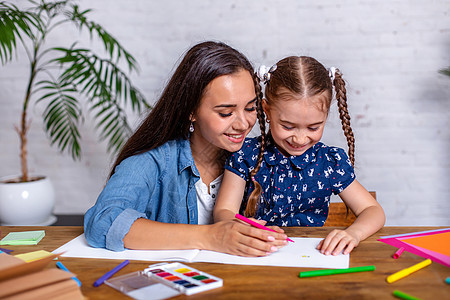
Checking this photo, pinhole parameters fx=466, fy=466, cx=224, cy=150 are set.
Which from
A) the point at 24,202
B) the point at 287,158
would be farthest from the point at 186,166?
the point at 24,202

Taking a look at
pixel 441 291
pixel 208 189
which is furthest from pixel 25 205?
pixel 441 291

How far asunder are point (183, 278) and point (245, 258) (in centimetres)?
18

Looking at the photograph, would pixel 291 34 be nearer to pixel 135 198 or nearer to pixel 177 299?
pixel 135 198

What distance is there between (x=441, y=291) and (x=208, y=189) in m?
0.90

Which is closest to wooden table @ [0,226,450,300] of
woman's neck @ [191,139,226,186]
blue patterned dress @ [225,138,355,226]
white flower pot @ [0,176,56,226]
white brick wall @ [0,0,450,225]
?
blue patterned dress @ [225,138,355,226]

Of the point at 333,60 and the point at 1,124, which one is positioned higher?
the point at 333,60

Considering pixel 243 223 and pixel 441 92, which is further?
pixel 441 92

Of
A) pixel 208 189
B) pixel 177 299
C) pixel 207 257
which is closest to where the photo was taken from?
pixel 177 299

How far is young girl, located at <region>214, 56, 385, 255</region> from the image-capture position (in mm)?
1415

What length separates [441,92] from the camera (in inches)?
109

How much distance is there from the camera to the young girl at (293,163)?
4.64ft

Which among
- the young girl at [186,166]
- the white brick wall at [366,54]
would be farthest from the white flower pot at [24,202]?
the young girl at [186,166]

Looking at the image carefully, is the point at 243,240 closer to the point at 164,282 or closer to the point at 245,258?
the point at 245,258

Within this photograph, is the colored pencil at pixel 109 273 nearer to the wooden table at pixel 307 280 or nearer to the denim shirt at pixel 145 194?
the wooden table at pixel 307 280
